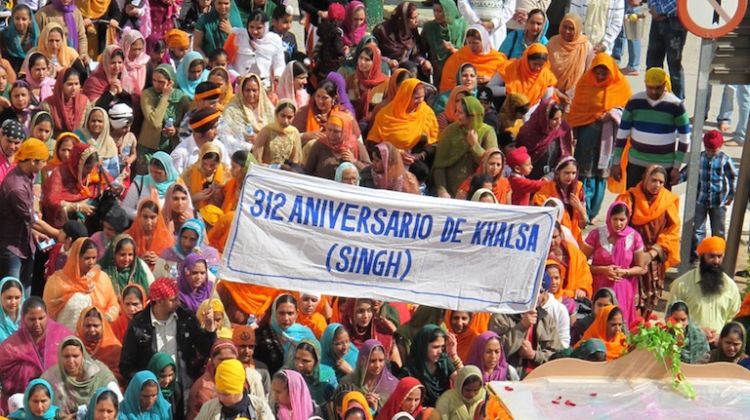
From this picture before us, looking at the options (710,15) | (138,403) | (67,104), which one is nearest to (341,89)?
(67,104)

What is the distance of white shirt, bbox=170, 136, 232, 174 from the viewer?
645 inches

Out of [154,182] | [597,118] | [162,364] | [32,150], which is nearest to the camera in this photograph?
[162,364]

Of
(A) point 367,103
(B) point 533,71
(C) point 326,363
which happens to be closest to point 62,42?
(A) point 367,103

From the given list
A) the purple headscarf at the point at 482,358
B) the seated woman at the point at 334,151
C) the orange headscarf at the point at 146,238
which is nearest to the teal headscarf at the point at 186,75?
the seated woman at the point at 334,151

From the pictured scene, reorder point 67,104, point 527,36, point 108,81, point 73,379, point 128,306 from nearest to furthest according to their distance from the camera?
point 73,379 < point 128,306 < point 67,104 < point 108,81 < point 527,36

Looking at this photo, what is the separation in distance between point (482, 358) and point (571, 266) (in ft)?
5.24

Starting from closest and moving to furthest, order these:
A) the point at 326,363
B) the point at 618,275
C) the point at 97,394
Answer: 1. the point at 97,394
2. the point at 326,363
3. the point at 618,275

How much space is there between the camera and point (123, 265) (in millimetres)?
14508

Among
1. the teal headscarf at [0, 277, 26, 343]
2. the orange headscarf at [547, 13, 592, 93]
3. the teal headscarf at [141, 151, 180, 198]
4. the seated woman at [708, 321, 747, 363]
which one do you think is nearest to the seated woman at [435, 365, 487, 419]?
the seated woman at [708, 321, 747, 363]

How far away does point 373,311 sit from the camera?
47.4ft

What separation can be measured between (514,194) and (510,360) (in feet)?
6.71

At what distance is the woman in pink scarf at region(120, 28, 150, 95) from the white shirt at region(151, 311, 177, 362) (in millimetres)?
4065

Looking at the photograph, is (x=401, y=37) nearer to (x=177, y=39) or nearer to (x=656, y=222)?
(x=177, y=39)

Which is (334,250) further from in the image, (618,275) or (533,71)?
(533,71)
